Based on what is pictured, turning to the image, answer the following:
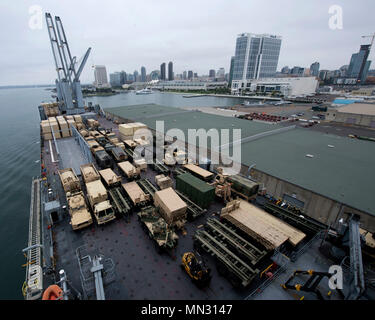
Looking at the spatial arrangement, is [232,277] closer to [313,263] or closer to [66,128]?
[313,263]

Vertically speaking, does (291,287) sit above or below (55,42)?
below

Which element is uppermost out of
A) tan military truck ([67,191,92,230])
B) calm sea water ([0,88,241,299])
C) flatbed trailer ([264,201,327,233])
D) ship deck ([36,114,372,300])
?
tan military truck ([67,191,92,230])

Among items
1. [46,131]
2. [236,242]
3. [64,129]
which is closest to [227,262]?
[236,242]

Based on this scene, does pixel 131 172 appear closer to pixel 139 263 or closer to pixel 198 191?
pixel 198 191

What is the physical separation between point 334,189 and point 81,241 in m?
26.0

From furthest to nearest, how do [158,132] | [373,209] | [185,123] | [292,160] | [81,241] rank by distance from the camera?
1. [185,123]
2. [158,132]
3. [292,160]
4. [373,209]
5. [81,241]

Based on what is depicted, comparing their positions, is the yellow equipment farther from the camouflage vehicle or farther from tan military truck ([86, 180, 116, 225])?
tan military truck ([86, 180, 116, 225])

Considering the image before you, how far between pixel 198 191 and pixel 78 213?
11822mm

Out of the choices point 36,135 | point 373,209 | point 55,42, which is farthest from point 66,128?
point 373,209

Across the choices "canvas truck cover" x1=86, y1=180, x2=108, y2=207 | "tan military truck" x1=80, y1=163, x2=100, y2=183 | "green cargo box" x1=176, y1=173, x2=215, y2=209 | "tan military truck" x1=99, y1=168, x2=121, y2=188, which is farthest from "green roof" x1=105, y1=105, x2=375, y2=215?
"tan military truck" x1=80, y1=163, x2=100, y2=183

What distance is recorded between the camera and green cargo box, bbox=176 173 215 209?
61.7 ft

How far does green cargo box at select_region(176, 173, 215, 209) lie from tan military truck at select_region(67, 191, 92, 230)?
1003cm

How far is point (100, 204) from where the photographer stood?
17422 mm
